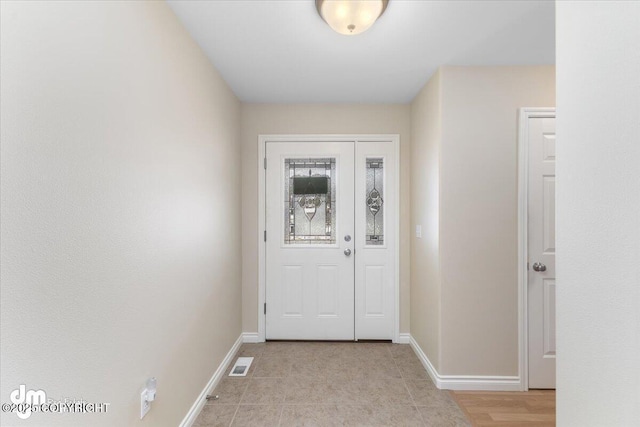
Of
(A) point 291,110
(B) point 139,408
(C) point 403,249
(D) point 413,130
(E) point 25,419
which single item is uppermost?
(A) point 291,110

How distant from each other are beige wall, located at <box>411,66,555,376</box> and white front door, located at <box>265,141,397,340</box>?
89 cm

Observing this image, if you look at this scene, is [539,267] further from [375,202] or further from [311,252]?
[311,252]

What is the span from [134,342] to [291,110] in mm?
2585

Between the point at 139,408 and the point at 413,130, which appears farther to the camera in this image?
the point at 413,130

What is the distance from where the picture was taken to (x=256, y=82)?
2.76 meters

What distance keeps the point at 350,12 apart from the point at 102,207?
1.50 m

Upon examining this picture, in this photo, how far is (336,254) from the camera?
3.34 meters


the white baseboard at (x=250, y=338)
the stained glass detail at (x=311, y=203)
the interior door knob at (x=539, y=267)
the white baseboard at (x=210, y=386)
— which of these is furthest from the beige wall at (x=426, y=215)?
the white baseboard at (x=210, y=386)

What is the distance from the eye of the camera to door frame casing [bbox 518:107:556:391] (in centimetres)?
242

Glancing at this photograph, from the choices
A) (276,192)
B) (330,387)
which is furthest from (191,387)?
(276,192)

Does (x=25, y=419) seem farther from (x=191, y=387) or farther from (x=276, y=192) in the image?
(x=276, y=192)

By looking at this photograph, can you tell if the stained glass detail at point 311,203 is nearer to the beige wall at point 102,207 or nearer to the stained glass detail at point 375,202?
the stained glass detail at point 375,202

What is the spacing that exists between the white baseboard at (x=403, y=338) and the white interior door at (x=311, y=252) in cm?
50

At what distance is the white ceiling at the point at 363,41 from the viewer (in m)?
1.79
